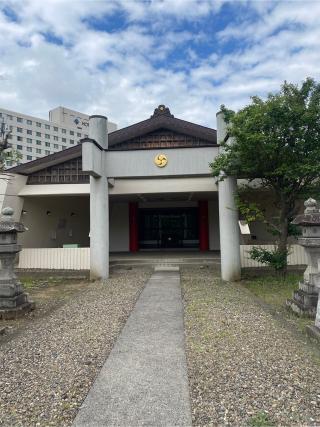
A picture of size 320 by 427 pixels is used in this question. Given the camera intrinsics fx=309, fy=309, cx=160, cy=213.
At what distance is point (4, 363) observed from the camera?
13.3ft

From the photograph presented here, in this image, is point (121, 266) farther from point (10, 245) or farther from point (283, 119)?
point (283, 119)

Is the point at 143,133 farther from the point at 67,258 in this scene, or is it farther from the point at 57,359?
the point at 57,359

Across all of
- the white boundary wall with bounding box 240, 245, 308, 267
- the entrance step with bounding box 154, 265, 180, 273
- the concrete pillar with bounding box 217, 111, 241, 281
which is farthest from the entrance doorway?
the concrete pillar with bounding box 217, 111, 241, 281

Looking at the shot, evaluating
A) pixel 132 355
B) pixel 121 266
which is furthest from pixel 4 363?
pixel 121 266

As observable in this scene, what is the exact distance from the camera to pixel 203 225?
1827cm

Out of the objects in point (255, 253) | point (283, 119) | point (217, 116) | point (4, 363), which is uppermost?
point (217, 116)

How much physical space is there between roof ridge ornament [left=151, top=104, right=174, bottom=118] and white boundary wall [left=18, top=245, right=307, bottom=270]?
621 cm

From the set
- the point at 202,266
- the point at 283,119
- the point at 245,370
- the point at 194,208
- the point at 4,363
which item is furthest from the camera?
the point at 194,208

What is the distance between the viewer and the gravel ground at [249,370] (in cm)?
283

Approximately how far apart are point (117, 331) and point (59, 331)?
3.36ft

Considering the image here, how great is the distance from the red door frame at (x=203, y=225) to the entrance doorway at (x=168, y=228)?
72 cm

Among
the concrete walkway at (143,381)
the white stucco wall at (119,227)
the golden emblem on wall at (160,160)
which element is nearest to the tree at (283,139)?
the golden emblem on wall at (160,160)

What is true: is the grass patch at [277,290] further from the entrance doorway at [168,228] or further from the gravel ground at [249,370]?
the entrance doorway at [168,228]

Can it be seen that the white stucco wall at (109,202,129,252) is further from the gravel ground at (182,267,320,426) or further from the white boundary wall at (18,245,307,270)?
the gravel ground at (182,267,320,426)
